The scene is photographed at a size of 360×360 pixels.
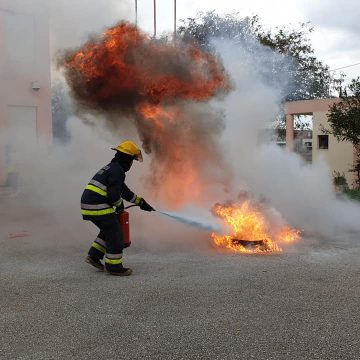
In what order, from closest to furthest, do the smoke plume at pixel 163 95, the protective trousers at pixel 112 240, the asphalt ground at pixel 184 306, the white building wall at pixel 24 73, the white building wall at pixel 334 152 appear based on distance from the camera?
the asphalt ground at pixel 184 306, the protective trousers at pixel 112 240, the smoke plume at pixel 163 95, the white building wall at pixel 24 73, the white building wall at pixel 334 152

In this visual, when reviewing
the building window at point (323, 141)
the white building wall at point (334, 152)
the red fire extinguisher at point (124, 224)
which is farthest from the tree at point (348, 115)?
the red fire extinguisher at point (124, 224)

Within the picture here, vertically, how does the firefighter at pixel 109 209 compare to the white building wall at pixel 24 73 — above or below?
below

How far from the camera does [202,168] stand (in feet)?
24.0

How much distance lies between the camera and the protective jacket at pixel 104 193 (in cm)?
509

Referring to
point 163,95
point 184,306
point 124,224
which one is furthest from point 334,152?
point 184,306

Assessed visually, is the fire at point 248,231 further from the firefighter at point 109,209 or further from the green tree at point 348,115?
the green tree at point 348,115

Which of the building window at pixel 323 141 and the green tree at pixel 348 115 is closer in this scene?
the green tree at pixel 348 115

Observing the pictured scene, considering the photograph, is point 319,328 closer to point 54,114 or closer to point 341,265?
point 341,265

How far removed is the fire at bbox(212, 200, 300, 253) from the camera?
6188 millimetres

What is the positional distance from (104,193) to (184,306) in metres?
1.69

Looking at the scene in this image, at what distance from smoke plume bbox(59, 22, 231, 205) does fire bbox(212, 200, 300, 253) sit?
72 cm

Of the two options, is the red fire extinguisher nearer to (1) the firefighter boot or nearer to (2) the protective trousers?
(2) the protective trousers

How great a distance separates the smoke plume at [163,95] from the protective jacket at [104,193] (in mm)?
2213

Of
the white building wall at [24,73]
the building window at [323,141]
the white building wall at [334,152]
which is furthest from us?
the building window at [323,141]
